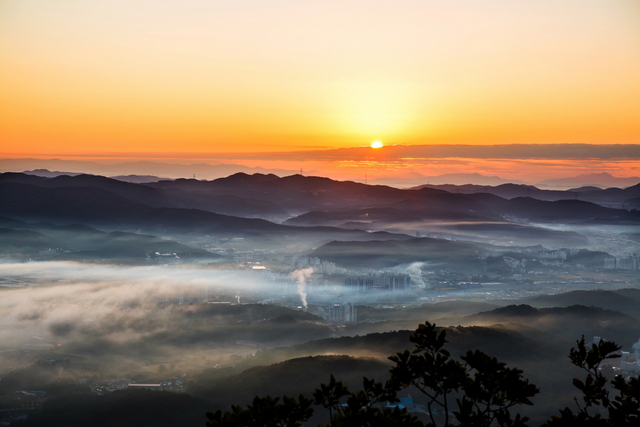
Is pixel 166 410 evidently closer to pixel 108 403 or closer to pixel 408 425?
pixel 108 403

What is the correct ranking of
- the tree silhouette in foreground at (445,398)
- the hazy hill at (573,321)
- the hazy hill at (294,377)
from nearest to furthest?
the tree silhouette in foreground at (445,398) < the hazy hill at (294,377) < the hazy hill at (573,321)

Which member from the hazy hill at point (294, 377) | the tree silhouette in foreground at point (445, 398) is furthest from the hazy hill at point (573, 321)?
the tree silhouette in foreground at point (445, 398)

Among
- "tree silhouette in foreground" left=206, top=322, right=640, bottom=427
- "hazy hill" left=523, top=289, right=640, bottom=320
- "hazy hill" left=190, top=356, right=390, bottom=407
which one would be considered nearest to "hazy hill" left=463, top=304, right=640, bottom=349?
"hazy hill" left=523, top=289, right=640, bottom=320

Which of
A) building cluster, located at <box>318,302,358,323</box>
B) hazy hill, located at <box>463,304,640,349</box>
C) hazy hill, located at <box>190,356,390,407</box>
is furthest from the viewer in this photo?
building cluster, located at <box>318,302,358,323</box>

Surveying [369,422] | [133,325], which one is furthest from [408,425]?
→ [133,325]

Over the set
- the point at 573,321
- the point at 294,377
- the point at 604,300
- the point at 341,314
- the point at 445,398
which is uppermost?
the point at 445,398

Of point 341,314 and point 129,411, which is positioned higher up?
point 129,411

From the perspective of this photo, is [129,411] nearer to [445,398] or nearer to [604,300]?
[445,398]

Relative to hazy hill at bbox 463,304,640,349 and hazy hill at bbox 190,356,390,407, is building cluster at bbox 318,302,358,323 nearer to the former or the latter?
hazy hill at bbox 463,304,640,349

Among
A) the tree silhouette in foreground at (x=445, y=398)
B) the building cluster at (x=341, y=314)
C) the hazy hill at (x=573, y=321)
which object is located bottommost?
the building cluster at (x=341, y=314)

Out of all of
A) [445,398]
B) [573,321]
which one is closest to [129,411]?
[445,398]

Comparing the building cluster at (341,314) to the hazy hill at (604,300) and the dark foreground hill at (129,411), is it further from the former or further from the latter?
the dark foreground hill at (129,411)
